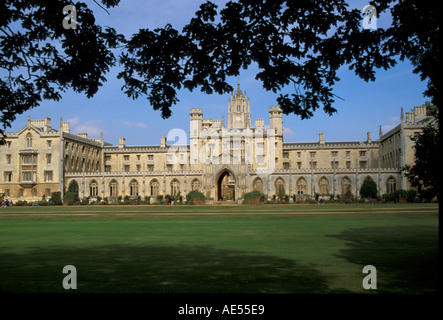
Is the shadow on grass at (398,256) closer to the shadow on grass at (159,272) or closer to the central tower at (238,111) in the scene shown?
the shadow on grass at (159,272)

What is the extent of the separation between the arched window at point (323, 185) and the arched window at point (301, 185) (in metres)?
2.34

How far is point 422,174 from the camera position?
1180cm

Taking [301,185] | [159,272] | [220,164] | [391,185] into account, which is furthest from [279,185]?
[159,272]

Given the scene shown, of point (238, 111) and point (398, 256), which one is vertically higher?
point (238, 111)

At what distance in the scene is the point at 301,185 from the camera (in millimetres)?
69312

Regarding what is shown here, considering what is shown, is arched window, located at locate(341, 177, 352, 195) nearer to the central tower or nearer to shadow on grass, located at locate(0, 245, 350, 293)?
the central tower

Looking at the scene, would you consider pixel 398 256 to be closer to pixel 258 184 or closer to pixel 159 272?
pixel 159 272

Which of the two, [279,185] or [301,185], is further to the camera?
[279,185]

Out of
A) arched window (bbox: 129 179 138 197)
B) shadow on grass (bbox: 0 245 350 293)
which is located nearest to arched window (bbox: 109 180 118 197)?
arched window (bbox: 129 179 138 197)

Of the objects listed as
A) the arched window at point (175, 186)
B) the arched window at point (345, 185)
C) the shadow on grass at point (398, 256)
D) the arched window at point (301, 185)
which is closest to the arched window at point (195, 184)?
the arched window at point (175, 186)

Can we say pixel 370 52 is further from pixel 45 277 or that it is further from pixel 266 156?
pixel 266 156

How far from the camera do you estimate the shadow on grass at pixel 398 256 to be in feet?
26.7

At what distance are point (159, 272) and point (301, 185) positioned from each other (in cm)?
6185

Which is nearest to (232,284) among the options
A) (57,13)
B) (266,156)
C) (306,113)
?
(306,113)
